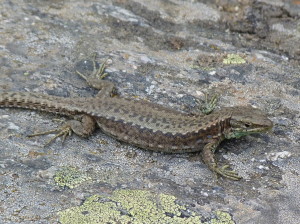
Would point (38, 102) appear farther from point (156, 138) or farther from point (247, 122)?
point (247, 122)

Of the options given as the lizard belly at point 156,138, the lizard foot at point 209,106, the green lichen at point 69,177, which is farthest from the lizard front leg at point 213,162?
the green lichen at point 69,177

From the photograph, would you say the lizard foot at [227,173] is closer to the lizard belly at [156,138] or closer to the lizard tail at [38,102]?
the lizard belly at [156,138]

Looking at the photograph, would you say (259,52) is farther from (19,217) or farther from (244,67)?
(19,217)

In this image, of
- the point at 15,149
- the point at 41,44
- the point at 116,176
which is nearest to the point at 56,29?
the point at 41,44

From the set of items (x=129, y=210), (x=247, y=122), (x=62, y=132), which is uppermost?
(x=247, y=122)

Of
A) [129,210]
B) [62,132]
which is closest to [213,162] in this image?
[129,210]

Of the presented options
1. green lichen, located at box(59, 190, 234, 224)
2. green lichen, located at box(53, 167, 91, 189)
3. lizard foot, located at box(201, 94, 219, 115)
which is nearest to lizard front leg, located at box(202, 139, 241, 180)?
lizard foot, located at box(201, 94, 219, 115)
